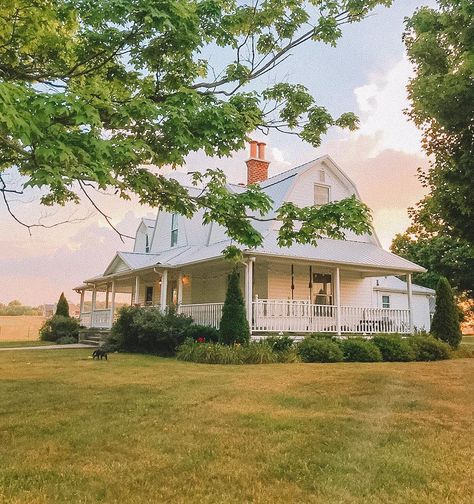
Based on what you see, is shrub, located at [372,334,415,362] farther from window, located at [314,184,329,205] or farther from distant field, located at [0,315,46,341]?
distant field, located at [0,315,46,341]

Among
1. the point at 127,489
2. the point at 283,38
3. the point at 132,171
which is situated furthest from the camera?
the point at 283,38

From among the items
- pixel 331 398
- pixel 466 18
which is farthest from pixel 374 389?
pixel 466 18

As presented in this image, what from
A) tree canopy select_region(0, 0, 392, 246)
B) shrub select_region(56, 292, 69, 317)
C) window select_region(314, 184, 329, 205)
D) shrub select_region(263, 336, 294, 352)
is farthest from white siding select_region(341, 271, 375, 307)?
shrub select_region(56, 292, 69, 317)

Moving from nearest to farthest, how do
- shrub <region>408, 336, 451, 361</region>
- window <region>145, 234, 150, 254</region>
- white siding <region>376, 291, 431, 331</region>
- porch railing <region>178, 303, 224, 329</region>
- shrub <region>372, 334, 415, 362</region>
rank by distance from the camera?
shrub <region>372, 334, 415, 362</region>, shrub <region>408, 336, 451, 361</region>, porch railing <region>178, 303, 224, 329</region>, window <region>145, 234, 150, 254</region>, white siding <region>376, 291, 431, 331</region>

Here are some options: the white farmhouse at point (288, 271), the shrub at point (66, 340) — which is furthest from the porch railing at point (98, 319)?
the shrub at point (66, 340)

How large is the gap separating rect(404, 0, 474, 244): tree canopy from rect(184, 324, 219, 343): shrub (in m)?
8.07

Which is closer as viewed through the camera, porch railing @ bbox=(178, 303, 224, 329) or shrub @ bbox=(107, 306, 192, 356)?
shrub @ bbox=(107, 306, 192, 356)

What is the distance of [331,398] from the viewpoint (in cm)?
769

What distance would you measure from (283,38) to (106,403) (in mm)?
7087

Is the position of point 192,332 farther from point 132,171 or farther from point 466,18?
point 466,18

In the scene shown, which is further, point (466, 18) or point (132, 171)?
point (466, 18)

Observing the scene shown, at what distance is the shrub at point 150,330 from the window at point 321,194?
7299mm

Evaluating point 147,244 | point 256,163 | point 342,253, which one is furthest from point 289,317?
point 147,244

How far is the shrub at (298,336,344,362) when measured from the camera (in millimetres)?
14484
